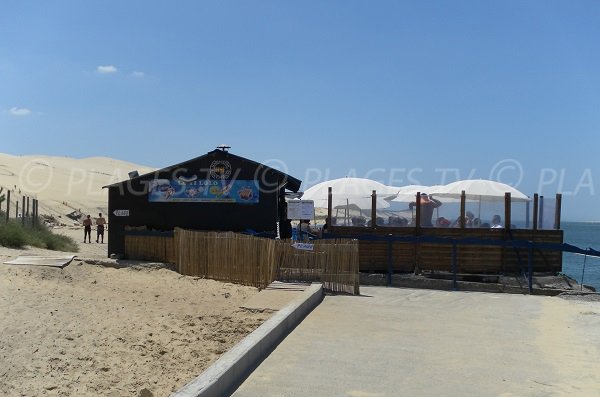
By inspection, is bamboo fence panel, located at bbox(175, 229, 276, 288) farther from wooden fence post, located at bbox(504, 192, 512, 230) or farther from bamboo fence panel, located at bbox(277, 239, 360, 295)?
wooden fence post, located at bbox(504, 192, 512, 230)

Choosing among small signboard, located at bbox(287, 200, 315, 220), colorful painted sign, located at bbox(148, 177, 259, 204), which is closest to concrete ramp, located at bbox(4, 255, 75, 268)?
colorful painted sign, located at bbox(148, 177, 259, 204)

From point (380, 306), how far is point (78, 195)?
64.4m

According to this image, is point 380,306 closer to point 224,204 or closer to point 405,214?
point 405,214

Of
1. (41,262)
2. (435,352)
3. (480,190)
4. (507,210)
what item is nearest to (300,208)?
(507,210)

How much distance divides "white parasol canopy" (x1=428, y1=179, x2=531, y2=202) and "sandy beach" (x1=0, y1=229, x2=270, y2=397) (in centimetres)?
848

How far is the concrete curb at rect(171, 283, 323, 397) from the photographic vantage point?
590cm

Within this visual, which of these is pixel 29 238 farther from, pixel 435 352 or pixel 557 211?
pixel 435 352

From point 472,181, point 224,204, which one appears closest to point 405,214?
point 472,181

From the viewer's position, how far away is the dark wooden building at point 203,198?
19.5m

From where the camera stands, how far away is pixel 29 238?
73.5ft

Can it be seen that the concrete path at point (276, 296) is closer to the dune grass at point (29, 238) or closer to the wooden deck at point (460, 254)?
the wooden deck at point (460, 254)

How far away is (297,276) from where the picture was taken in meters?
14.4

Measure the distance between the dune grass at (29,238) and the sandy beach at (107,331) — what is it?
7.33 m

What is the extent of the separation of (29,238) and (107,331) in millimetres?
14709
